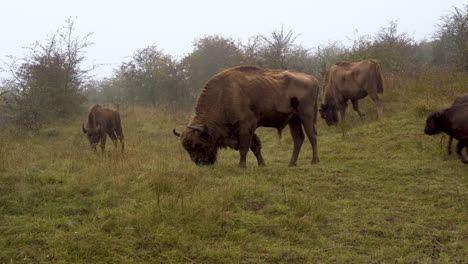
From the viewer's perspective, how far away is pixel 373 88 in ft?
41.9

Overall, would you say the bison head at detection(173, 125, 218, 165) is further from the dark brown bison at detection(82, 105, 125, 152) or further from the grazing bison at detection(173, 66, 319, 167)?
the dark brown bison at detection(82, 105, 125, 152)

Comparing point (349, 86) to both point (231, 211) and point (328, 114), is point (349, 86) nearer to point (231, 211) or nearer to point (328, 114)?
point (328, 114)

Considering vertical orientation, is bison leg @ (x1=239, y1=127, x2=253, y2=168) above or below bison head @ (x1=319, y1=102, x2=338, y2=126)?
below

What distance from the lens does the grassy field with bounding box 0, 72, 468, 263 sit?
3900 millimetres

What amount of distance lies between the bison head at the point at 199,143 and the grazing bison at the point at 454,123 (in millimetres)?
4622

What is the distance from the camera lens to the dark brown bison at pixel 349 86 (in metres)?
12.8

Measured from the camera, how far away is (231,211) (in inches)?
194

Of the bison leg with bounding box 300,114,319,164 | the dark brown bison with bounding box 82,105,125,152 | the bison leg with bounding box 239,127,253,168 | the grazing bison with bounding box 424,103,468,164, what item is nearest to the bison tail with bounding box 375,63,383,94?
the grazing bison with bounding box 424,103,468,164

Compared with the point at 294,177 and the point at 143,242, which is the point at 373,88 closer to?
the point at 294,177

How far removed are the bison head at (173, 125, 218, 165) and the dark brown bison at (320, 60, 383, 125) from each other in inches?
268

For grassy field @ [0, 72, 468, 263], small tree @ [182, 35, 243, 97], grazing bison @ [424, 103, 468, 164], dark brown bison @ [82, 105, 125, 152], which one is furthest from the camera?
small tree @ [182, 35, 243, 97]

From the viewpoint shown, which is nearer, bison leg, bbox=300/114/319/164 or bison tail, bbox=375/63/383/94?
bison leg, bbox=300/114/319/164

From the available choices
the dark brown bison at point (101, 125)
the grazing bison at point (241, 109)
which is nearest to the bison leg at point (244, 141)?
the grazing bison at point (241, 109)

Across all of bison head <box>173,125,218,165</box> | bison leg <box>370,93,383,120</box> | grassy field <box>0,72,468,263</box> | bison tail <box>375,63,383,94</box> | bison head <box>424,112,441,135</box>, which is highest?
bison tail <box>375,63,383,94</box>
